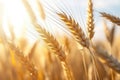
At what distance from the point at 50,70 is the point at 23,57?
0.88 meters

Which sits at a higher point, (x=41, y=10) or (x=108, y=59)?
(x=41, y=10)

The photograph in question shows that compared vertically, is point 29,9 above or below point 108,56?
above

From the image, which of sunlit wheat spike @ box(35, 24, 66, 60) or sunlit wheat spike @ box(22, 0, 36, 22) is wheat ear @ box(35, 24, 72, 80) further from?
sunlit wheat spike @ box(22, 0, 36, 22)

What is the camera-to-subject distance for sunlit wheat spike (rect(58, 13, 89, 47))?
1275 millimetres

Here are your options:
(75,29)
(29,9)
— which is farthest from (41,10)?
(75,29)

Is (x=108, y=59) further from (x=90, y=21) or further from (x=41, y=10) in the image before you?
(x=41, y=10)

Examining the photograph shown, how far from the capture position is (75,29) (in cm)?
129

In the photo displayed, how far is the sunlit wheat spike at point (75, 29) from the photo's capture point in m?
1.28

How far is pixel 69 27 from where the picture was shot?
131cm

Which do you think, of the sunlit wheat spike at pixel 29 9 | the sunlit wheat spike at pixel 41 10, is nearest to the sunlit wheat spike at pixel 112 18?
the sunlit wheat spike at pixel 29 9

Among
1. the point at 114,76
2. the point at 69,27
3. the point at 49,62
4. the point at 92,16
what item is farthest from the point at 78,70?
the point at 69,27

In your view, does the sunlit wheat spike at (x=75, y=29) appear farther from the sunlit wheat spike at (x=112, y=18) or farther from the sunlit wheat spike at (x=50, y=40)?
the sunlit wheat spike at (x=112, y=18)

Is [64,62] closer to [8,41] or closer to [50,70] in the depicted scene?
[8,41]

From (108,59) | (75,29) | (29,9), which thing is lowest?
(108,59)
